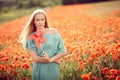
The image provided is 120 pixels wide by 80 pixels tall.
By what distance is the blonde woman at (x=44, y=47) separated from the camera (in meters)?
2.79

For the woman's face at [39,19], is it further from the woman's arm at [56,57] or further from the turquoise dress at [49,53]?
the woman's arm at [56,57]

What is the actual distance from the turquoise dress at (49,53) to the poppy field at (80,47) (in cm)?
17

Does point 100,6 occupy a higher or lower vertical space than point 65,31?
higher

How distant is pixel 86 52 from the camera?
3033 mm

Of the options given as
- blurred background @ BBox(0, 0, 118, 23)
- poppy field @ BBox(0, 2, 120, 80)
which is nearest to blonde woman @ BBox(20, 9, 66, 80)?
poppy field @ BBox(0, 2, 120, 80)

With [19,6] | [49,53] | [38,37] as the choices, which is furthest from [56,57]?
[19,6]

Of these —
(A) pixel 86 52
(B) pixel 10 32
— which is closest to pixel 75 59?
(A) pixel 86 52

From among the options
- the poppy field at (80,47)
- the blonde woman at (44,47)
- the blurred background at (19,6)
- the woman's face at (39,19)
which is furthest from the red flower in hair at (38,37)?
the blurred background at (19,6)

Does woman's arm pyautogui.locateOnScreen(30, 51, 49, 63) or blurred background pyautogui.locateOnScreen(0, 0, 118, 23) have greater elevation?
blurred background pyautogui.locateOnScreen(0, 0, 118, 23)

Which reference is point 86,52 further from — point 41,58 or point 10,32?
point 10,32

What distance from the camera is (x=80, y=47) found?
3152 millimetres

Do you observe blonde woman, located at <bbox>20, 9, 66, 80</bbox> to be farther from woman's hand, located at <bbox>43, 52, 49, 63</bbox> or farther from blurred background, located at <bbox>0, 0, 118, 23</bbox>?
blurred background, located at <bbox>0, 0, 118, 23</bbox>

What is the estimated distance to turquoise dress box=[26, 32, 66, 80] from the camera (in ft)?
9.24

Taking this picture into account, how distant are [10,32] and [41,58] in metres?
1.11
